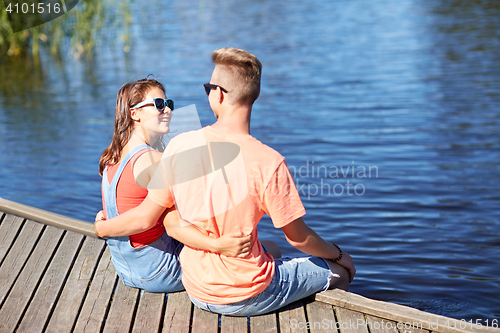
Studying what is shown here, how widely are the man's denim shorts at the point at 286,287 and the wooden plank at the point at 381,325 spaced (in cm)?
31

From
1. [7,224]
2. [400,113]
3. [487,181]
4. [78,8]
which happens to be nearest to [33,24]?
[78,8]

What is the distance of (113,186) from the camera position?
2.76 metres

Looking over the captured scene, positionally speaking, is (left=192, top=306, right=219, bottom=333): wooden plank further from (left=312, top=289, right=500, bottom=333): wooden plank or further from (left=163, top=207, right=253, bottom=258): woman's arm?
(left=312, top=289, right=500, bottom=333): wooden plank

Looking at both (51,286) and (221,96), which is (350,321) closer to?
(221,96)

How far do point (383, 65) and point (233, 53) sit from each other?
9.87m

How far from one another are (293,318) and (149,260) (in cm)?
87

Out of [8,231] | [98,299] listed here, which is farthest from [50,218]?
[98,299]

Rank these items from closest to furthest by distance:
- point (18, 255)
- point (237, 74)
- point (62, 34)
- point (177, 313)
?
1. point (237, 74)
2. point (177, 313)
3. point (18, 255)
4. point (62, 34)

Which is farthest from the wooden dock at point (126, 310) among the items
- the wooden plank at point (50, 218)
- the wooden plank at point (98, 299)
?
the wooden plank at point (50, 218)

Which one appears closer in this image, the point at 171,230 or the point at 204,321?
the point at 171,230

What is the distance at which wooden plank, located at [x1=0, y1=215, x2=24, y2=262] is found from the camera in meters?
3.75

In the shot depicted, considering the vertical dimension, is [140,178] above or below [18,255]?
above

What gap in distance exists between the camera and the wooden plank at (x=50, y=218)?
3957 mm

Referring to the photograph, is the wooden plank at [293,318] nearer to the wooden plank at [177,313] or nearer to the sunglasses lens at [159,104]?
the wooden plank at [177,313]
